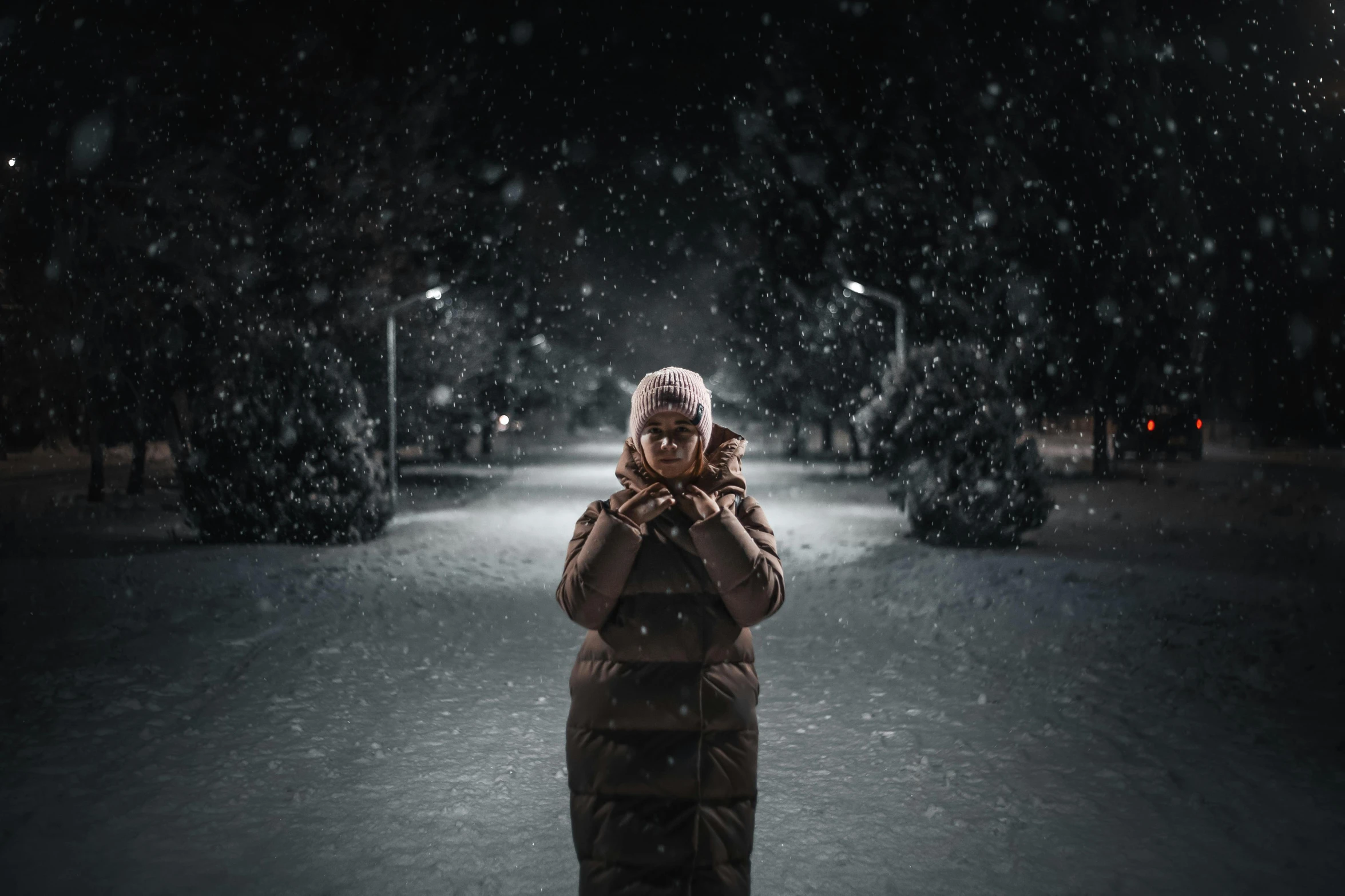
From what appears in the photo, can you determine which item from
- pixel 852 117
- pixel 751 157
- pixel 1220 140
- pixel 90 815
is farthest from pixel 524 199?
pixel 90 815

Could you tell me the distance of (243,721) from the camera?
6.63m

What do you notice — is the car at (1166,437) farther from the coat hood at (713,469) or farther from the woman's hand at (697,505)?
the woman's hand at (697,505)

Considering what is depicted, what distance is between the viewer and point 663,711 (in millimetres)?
3057

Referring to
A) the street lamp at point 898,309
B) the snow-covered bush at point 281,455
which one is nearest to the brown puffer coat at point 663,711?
the snow-covered bush at point 281,455

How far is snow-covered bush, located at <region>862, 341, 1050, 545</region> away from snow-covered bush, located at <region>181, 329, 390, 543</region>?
8.81 m

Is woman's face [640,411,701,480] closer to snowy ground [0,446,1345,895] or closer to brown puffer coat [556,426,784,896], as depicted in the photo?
brown puffer coat [556,426,784,896]

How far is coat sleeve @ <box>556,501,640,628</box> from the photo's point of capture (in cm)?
299

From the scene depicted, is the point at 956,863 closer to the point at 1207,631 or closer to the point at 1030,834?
the point at 1030,834

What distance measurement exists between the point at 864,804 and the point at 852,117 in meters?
26.4

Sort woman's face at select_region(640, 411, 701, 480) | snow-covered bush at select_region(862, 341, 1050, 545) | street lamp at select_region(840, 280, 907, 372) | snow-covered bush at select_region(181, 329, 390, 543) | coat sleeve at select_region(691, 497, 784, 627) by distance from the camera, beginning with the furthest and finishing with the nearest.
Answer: street lamp at select_region(840, 280, 907, 372)
snow-covered bush at select_region(181, 329, 390, 543)
snow-covered bush at select_region(862, 341, 1050, 545)
woman's face at select_region(640, 411, 701, 480)
coat sleeve at select_region(691, 497, 784, 627)

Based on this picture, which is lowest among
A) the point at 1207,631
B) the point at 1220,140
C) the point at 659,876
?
the point at 1207,631

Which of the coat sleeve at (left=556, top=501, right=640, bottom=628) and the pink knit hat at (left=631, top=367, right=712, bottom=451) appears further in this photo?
the pink knit hat at (left=631, top=367, right=712, bottom=451)

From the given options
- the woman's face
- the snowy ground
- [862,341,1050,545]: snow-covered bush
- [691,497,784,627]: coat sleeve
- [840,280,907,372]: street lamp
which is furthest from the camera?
[840,280,907,372]: street lamp

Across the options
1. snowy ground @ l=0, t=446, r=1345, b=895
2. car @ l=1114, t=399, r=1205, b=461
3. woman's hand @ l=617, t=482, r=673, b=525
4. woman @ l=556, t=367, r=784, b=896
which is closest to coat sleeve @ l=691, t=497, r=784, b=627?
woman @ l=556, t=367, r=784, b=896
